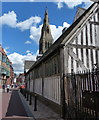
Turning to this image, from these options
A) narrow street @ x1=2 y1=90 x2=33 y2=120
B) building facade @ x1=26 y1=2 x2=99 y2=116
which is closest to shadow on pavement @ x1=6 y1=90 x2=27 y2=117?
narrow street @ x1=2 y1=90 x2=33 y2=120

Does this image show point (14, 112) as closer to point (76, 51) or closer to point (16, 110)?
point (16, 110)

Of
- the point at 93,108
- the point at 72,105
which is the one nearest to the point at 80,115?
the point at 72,105

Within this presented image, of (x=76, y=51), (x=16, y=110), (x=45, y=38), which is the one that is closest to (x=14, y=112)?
(x=16, y=110)

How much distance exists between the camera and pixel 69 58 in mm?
7008

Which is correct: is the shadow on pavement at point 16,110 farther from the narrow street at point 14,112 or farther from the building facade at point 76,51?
the building facade at point 76,51

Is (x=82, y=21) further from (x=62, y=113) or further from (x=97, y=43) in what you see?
(x=62, y=113)

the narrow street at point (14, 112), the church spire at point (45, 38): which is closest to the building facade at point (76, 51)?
the narrow street at point (14, 112)

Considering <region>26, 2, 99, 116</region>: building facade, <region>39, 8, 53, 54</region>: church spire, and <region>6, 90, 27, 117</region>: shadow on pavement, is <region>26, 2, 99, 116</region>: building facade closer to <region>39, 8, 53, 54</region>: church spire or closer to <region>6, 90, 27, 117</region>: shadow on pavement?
<region>6, 90, 27, 117</region>: shadow on pavement

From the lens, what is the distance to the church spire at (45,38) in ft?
182

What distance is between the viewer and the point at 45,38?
188 feet

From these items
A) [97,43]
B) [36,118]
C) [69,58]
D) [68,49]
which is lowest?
[36,118]

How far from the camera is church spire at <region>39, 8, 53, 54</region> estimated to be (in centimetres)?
5553

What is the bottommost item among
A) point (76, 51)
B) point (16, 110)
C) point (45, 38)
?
point (16, 110)

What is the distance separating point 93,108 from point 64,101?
1982mm
